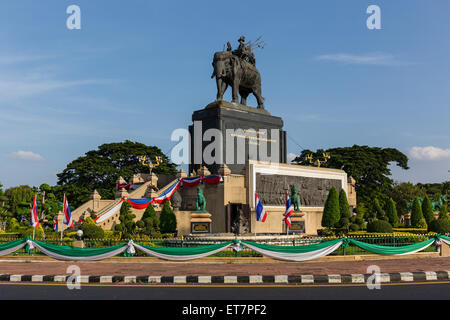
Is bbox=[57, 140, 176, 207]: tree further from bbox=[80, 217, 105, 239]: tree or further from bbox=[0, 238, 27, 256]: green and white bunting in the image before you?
bbox=[0, 238, 27, 256]: green and white bunting

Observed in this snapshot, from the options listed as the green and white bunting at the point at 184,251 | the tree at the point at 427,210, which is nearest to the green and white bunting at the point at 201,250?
the green and white bunting at the point at 184,251

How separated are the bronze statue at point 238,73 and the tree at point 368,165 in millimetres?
25231

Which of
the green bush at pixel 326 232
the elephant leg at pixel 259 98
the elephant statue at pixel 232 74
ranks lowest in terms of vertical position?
the green bush at pixel 326 232

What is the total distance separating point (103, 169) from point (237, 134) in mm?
28480

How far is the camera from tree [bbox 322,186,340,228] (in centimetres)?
3603

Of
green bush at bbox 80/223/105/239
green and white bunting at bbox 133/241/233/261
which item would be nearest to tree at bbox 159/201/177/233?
green bush at bbox 80/223/105/239

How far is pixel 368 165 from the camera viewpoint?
65688 mm

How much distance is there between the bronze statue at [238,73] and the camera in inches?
1586

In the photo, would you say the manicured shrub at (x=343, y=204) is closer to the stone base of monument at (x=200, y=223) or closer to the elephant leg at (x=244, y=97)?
the stone base of monument at (x=200, y=223)

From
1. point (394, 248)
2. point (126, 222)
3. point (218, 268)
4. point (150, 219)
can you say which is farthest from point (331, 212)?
point (218, 268)

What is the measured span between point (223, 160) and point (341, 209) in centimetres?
976

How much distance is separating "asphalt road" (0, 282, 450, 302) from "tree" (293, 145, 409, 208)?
51447 mm
